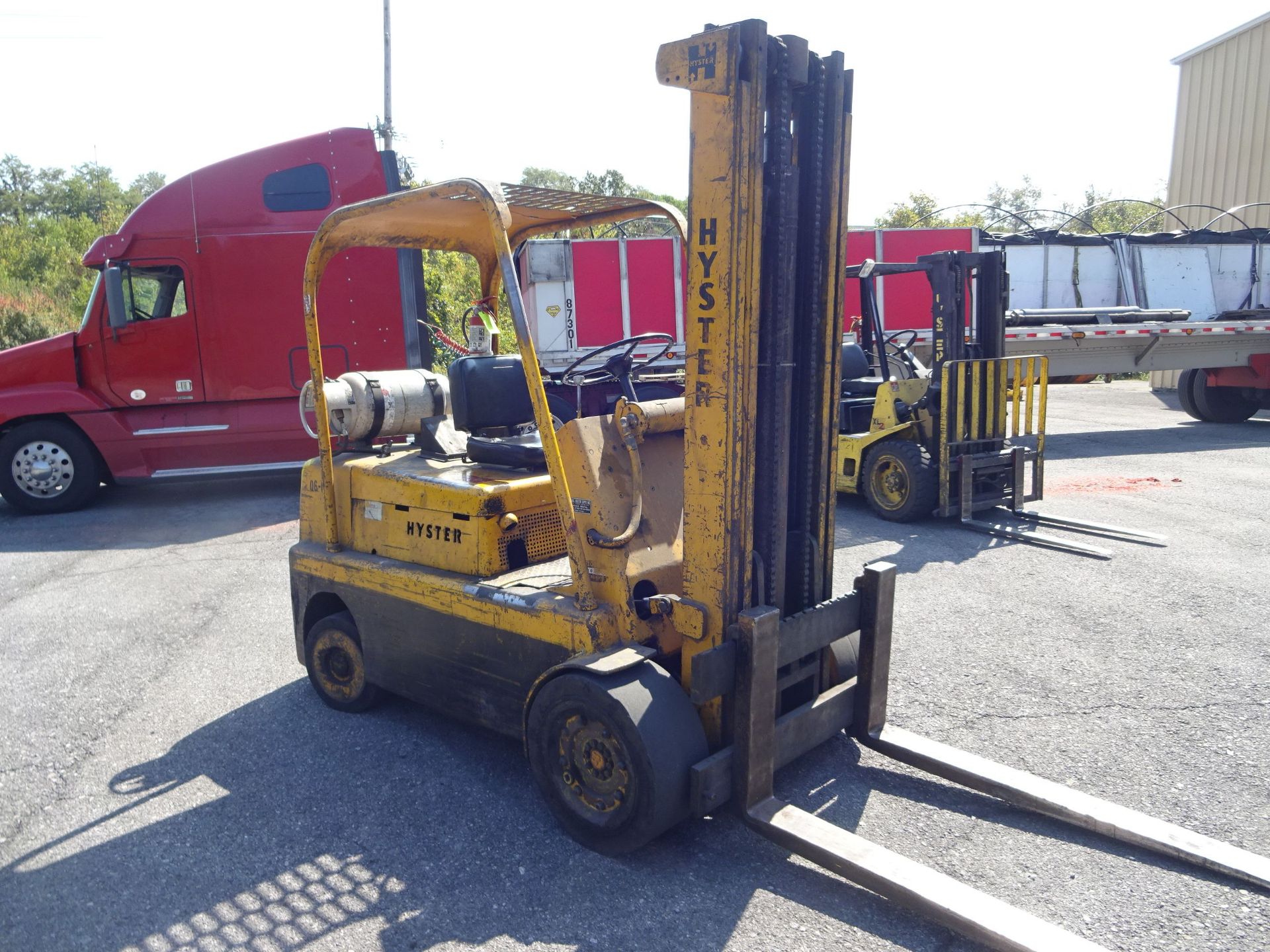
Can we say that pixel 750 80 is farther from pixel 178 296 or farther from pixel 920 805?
pixel 178 296

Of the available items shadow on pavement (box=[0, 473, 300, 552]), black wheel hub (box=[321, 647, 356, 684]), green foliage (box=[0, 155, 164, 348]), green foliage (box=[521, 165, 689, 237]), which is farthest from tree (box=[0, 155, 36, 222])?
black wheel hub (box=[321, 647, 356, 684])

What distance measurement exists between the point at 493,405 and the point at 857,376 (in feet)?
19.1

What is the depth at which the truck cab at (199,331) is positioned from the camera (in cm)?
937

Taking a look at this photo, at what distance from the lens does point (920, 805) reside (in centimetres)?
337

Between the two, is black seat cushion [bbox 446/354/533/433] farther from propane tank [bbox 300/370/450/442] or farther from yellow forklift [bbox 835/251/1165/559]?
yellow forklift [bbox 835/251/1165/559]

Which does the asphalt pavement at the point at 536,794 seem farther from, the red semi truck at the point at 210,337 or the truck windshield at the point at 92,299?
the truck windshield at the point at 92,299

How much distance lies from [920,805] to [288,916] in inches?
86.7

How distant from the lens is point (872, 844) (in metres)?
2.87

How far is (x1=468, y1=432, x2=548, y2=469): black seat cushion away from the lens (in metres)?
3.99

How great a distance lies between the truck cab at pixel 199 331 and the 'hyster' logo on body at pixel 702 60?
6.94 metres

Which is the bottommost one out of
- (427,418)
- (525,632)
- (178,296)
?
(525,632)

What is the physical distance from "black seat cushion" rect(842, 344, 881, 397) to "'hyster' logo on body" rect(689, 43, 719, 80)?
6327mm

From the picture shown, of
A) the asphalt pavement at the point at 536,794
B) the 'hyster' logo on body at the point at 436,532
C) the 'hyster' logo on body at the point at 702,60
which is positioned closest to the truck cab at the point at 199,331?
the asphalt pavement at the point at 536,794

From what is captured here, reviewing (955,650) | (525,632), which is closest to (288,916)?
(525,632)
